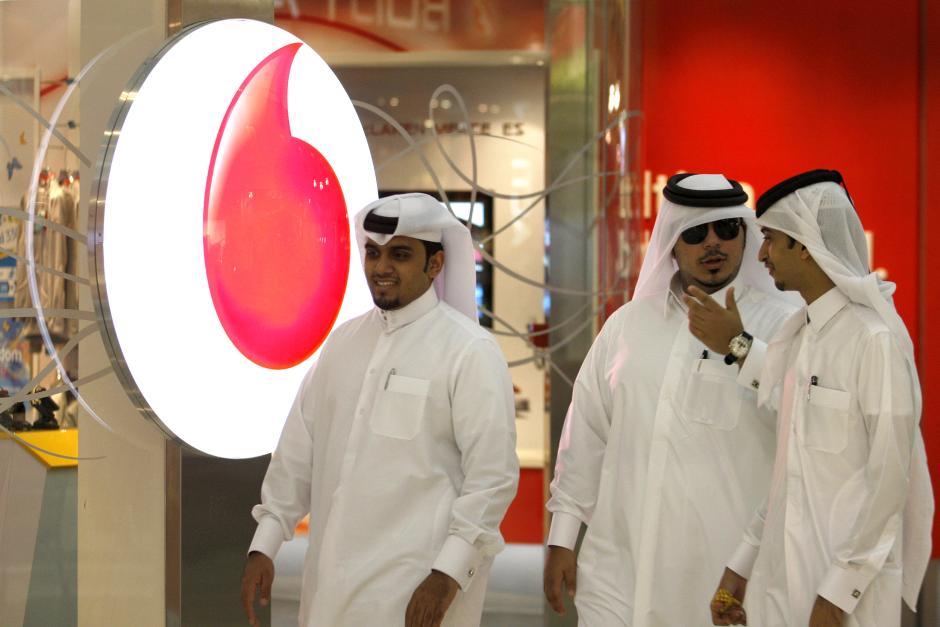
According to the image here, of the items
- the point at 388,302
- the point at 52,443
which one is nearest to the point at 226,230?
the point at 388,302

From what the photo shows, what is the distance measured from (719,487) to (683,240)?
2.37 feet

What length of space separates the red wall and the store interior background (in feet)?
0.04

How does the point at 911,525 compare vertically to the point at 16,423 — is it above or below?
below

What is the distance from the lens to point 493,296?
4.73m

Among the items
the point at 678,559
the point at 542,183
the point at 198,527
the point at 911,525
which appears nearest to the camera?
the point at 911,525

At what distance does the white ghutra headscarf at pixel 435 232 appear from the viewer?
3172mm

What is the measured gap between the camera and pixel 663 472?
326 cm

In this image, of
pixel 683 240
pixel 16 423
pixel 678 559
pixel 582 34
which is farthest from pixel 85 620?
pixel 582 34

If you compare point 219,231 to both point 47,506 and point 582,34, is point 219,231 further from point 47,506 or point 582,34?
point 582,34

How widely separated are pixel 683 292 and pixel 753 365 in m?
0.41

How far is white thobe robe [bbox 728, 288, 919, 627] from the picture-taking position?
103 inches

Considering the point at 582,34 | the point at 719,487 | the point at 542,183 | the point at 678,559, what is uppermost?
the point at 582,34

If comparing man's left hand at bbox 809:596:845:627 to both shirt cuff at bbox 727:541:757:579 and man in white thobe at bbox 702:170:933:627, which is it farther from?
shirt cuff at bbox 727:541:757:579

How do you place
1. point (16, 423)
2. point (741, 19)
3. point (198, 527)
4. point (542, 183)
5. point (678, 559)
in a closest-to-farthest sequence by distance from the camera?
point (16, 423)
point (678, 559)
point (198, 527)
point (542, 183)
point (741, 19)
